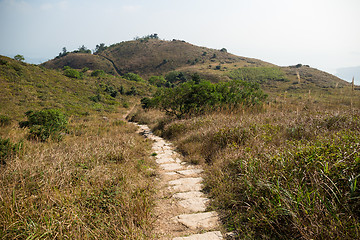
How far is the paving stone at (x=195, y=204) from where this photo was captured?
8.91ft

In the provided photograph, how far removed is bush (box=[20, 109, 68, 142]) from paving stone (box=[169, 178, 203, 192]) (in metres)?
6.06

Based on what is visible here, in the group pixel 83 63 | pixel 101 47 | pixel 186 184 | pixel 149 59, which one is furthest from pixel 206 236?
pixel 101 47

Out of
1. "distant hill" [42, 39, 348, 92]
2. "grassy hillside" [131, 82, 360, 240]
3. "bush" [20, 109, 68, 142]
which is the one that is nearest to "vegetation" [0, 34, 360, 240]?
"grassy hillside" [131, 82, 360, 240]

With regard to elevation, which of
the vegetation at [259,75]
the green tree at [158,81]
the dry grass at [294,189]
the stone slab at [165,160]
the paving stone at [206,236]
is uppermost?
the vegetation at [259,75]

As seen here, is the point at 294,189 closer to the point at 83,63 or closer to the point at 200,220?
the point at 200,220

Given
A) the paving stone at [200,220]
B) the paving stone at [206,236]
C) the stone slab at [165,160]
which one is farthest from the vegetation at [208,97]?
the paving stone at [206,236]

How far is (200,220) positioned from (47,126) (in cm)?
826

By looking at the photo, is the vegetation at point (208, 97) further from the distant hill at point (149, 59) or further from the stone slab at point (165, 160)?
the distant hill at point (149, 59)

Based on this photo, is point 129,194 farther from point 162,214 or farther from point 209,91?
point 209,91

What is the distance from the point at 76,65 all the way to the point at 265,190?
10397 cm

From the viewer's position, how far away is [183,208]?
9.07 feet

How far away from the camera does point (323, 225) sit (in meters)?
1.68

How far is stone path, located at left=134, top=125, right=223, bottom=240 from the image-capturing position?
7.17 feet

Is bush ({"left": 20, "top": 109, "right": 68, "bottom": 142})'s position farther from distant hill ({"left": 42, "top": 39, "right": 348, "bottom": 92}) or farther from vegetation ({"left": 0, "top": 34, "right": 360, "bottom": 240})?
distant hill ({"left": 42, "top": 39, "right": 348, "bottom": 92})
